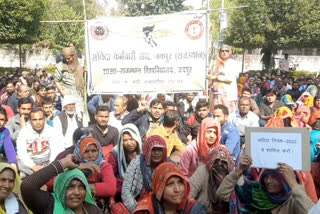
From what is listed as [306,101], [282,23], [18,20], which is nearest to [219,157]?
[306,101]

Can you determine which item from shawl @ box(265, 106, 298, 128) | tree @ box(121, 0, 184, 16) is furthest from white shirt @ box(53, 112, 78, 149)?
tree @ box(121, 0, 184, 16)

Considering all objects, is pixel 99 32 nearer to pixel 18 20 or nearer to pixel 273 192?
pixel 273 192

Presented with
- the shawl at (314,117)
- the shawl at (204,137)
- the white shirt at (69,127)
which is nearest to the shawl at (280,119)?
the shawl at (314,117)

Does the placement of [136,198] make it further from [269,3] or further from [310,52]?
[310,52]

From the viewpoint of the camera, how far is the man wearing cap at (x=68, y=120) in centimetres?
636

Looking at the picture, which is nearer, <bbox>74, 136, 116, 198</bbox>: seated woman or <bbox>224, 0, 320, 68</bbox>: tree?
<bbox>74, 136, 116, 198</bbox>: seated woman

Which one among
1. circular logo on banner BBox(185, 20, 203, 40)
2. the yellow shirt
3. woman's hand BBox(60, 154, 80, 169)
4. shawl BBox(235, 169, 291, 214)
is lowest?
shawl BBox(235, 169, 291, 214)

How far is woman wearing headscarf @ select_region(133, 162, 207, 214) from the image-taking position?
3.11 metres

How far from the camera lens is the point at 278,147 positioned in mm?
3311

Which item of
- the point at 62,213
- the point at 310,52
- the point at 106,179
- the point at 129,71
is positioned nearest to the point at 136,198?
the point at 106,179

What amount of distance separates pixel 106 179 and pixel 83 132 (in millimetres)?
1452

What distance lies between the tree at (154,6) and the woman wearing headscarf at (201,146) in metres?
40.3

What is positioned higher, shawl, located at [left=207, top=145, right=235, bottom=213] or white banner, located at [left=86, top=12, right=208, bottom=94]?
white banner, located at [left=86, top=12, right=208, bottom=94]

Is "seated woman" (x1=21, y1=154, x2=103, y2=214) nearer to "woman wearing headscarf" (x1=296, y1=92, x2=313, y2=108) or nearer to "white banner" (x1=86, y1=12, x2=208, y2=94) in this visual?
"white banner" (x1=86, y1=12, x2=208, y2=94)
